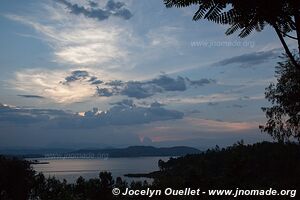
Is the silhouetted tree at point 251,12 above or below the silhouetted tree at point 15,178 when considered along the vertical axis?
above

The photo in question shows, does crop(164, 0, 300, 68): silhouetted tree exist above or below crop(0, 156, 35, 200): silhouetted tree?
above

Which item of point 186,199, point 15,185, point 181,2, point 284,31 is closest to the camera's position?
point 181,2

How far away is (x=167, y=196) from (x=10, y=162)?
38.5m

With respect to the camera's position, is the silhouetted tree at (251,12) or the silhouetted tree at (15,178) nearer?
the silhouetted tree at (251,12)

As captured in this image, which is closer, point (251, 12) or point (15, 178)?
point (251, 12)

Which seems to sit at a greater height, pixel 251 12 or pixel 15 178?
pixel 251 12

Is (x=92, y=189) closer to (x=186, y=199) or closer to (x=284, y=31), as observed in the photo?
(x=186, y=199)

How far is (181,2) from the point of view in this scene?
18.7 feet

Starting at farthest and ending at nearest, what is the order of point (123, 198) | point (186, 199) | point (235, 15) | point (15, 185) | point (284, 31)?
point (15, 185), point (123, 198), point (186, 199), point (284, 31), point (235, 15)

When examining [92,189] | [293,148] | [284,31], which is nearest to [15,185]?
[293,148]

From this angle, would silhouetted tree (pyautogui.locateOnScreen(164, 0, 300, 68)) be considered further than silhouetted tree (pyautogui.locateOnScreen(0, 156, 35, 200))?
No

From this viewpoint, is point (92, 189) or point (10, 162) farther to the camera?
point (10, 162)

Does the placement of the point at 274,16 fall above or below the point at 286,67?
below

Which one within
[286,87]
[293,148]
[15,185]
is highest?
[286,87]
